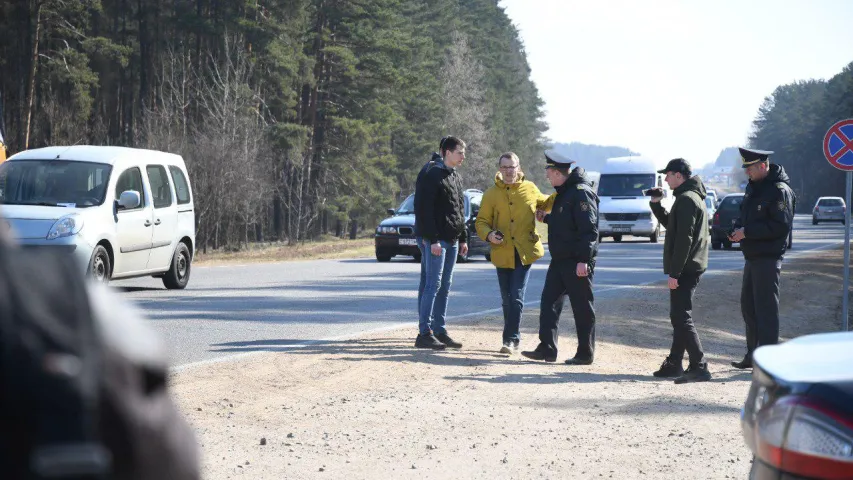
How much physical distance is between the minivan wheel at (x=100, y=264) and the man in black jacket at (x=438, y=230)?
5141 millimetres

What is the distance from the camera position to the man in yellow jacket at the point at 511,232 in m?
10.4

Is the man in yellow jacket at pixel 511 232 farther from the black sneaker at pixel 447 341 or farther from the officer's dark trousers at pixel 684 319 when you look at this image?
the officer's dark trousers at pixel 684 319

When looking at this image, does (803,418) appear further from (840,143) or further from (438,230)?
(840,143)

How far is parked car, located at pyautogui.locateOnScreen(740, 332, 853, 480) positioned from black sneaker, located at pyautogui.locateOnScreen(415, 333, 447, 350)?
7114 millimetres

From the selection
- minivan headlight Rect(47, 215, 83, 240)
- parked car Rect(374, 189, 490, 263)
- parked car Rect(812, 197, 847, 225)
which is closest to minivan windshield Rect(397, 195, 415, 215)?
parked car Rect(374, 189, 490, 263)

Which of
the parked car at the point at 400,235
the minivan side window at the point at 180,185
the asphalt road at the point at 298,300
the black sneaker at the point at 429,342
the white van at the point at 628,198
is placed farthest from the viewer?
the white van at the point at 628,198

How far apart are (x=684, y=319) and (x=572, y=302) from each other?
1087mm

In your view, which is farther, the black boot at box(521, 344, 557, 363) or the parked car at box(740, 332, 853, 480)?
the black boot at box(521, 344, 557, 363)

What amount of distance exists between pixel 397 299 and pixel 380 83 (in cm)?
4019

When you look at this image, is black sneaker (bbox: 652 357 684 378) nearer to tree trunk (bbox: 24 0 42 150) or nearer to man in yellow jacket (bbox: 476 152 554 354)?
man in yellow jacket (bbox: 476 152 554 354)

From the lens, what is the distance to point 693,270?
948 centimetres

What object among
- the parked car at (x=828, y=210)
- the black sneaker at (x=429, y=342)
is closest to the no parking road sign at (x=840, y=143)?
the black sneaker at (x=429, y=342)

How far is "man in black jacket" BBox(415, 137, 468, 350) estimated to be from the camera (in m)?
10.3

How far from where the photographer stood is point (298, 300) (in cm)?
1513
